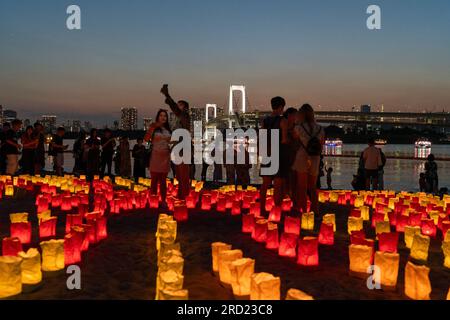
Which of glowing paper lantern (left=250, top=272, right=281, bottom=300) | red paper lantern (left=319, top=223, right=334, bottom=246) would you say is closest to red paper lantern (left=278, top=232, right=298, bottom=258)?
red paper lantern (left=319, top=223, right=334, bottom=246)

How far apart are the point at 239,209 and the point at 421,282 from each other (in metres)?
4.64

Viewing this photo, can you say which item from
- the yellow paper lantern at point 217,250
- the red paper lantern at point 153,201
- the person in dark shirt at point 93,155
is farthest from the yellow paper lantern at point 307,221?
the person in dark shirt at point 93,155

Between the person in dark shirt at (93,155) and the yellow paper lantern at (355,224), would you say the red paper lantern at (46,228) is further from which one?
the person in dark shirt at (93,155)

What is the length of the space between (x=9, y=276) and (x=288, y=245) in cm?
276

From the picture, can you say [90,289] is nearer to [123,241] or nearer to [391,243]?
[123,241]

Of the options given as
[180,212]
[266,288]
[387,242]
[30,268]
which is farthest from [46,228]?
[387,242]

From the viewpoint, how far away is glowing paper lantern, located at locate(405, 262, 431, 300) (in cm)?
393

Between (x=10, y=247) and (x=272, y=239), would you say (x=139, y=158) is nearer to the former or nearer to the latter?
(x=272, y=239)

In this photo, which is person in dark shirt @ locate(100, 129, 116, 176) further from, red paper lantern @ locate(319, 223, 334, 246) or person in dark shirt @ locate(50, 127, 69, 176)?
red paper lantern @ locate(319, 223, 334, 246)
